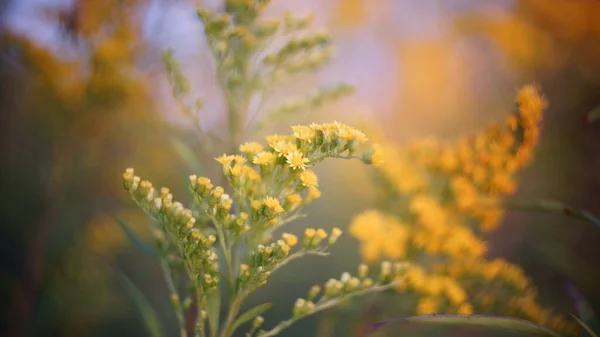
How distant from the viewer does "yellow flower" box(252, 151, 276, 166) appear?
0.74m

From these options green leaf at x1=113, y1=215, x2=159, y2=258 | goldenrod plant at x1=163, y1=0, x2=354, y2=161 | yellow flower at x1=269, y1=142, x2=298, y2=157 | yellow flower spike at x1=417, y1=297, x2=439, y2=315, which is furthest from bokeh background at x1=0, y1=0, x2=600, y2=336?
yellow flower spike at x1=417, y1=297, x2=439, y2=315

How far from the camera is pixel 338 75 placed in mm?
2484

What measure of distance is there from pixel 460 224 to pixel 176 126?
97 centimetres

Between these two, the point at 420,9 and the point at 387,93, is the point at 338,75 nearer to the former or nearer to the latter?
the point at 387,93

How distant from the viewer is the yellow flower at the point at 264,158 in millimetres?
743

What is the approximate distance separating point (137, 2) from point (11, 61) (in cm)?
57

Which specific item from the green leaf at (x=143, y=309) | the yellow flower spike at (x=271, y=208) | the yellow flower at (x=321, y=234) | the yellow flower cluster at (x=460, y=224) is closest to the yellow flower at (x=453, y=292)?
the yellow flower cluster at (x=460, y=224)

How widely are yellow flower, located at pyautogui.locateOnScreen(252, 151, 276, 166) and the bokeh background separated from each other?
341 millimetres

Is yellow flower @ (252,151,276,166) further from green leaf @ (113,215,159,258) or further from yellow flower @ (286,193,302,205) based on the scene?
green leaf @ (113,215,159,258)

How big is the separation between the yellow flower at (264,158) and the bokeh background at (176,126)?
13.4 inches

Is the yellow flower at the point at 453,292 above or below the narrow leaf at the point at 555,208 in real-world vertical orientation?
below

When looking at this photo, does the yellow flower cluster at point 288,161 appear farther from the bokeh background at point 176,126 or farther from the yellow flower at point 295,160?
the bokeh background at point 176,126

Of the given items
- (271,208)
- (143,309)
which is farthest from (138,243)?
(271,208)

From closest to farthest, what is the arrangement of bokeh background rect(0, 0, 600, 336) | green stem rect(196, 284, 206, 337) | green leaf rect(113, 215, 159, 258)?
green stem rect(196, 284, 206, 337), green leaf rect(113, 215, 159, 258), bokeh background rect(0, 0, 600, 336)
